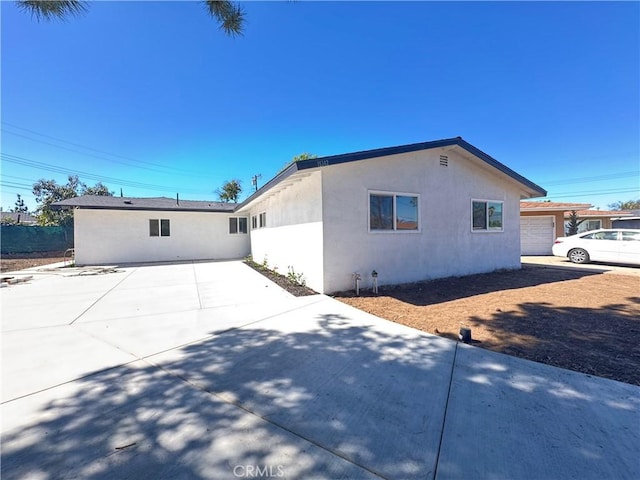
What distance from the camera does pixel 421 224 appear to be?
25.2 feet

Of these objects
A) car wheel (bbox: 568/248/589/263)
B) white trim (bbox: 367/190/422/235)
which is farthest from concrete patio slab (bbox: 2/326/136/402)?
car wheel (bbox: 568/248/589/263)

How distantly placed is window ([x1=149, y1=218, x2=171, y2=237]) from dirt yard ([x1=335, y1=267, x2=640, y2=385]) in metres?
12.6

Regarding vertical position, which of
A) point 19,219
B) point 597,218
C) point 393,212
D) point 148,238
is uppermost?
point 19,219

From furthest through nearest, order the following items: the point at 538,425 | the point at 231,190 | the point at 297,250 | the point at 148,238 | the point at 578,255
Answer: the point at 231,190 → the point at 148,238 → the point at 578,255 → the point at 297,250 → the point at 538,425

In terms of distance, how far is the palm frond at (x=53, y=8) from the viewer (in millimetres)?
3205

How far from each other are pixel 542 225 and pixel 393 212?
13.5 meters

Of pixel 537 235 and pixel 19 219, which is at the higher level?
pixel 19 219

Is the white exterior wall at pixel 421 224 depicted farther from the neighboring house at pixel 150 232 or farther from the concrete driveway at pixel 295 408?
the neighboring house at pixel 150 232

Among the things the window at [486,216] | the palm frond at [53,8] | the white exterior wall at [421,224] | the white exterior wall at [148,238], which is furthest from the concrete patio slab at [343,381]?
the white exterior wall at [148,238]

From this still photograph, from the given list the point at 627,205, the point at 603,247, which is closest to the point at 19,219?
the point at 603,247

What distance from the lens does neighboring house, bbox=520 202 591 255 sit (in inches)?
591

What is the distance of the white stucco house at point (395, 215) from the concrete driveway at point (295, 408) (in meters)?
2.86

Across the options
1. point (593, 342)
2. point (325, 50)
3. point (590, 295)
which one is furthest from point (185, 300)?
point (590, 295)

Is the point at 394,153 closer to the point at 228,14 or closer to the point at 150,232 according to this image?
the point at 228,14
